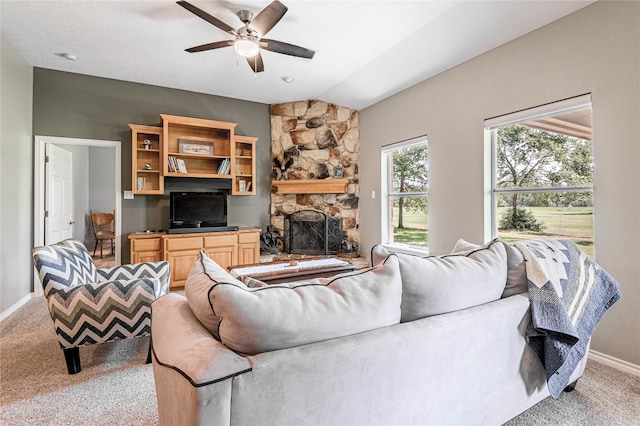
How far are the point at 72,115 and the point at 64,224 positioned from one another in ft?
5.60

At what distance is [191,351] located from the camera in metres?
0.83

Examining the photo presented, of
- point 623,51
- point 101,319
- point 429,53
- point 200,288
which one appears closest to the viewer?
point 200,288

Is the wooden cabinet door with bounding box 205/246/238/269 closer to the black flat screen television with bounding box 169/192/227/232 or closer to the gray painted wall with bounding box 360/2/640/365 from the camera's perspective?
the black flat screen television with bounding box 169/192/227/232

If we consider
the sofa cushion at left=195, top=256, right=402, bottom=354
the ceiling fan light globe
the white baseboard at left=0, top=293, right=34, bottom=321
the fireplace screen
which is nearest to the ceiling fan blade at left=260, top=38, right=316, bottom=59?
the ceiling fan light globe

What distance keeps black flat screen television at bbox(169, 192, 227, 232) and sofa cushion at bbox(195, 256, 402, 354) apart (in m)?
3.59

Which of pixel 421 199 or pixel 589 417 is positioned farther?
pixel 421 199

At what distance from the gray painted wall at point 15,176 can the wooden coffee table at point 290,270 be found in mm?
2342

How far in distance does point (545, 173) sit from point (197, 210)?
414cm

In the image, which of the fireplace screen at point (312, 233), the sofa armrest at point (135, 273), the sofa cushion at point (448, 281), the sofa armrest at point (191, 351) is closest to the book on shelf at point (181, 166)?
the fireplace screen at point (312, 233)

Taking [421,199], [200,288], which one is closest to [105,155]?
[421,199]

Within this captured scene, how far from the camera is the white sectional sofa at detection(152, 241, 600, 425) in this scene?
2.59 feet

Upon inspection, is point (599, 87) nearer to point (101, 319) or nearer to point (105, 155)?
point (101, 319)

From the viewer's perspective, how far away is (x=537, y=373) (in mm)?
1422

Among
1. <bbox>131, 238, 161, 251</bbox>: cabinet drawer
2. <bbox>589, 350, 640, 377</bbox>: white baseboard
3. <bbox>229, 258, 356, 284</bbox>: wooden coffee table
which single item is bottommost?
<bbox>589, 350, 640, 377</bbox>: white baseboard
